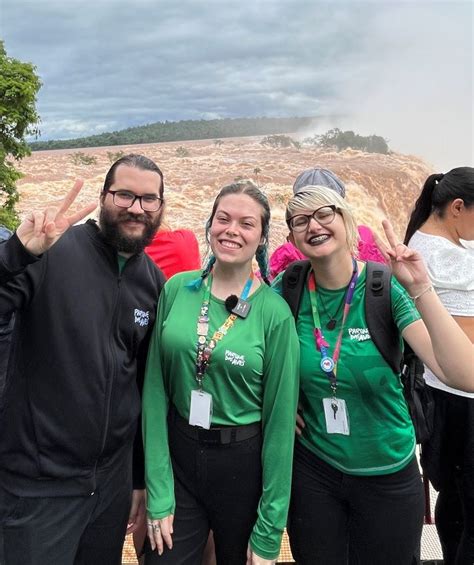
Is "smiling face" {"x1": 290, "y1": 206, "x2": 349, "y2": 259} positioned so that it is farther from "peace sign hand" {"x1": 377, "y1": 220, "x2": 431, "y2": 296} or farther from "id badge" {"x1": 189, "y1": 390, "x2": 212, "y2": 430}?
"id badge" {"x1": 189, "y1": 390, "x2": 212, "y2": 430}

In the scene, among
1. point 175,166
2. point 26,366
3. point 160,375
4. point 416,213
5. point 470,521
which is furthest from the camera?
point 175,166

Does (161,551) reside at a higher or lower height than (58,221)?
lower

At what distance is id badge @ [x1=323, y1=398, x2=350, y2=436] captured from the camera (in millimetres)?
1977

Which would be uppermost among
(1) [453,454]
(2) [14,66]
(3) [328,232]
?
(2) [14,66]

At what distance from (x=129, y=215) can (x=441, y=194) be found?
1.55 metres

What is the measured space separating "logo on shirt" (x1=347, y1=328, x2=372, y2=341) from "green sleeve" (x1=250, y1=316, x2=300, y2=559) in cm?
21

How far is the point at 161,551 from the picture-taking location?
2035 mm

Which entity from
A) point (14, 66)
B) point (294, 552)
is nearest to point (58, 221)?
point (294, 552)

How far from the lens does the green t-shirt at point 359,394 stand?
193 cm

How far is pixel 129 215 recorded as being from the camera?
204 centimetres

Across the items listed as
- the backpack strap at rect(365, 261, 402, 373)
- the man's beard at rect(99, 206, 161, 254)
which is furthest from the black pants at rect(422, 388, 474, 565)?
the man's beard at rect(99, 206, 161, 254)

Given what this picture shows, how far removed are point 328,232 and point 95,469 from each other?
1.31m

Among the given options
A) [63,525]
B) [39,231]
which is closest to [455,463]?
[63,525]

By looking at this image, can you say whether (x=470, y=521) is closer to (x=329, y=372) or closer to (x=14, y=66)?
(x=329, y=372)
